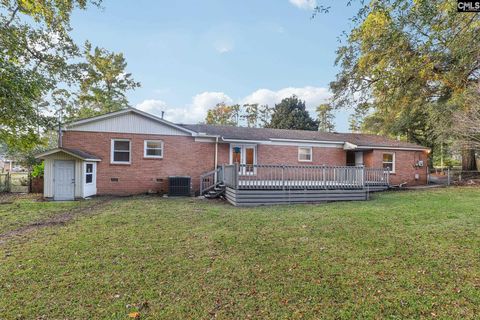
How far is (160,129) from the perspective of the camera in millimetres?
13609

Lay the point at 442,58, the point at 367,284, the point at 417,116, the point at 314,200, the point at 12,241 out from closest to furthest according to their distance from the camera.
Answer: the point at 367,284 < the point at 442,58 < the point at 12,241 < the point at 314,200 < the point at 417,116

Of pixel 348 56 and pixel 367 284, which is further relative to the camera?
pixel 348 56

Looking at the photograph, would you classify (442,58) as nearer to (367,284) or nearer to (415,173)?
(367,284)

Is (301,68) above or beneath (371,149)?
above

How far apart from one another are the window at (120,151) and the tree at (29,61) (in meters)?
3.71

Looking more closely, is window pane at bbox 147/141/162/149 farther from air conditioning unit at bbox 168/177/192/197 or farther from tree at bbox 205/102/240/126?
tree at bbox 205/102/240/126

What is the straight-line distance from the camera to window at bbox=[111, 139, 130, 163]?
13.2 metres

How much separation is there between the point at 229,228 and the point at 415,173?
16213 mm

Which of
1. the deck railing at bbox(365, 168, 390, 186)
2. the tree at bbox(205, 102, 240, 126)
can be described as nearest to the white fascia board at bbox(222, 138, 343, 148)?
the deck railing at bbox(365, 168, 390, 186)

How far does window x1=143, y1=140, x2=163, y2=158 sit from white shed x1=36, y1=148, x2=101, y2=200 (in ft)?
8.65

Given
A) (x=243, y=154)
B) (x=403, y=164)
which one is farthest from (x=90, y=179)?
(x=403, y=164)

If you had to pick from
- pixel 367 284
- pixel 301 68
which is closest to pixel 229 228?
pixel 367 284

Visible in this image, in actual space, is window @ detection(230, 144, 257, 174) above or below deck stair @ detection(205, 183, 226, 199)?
above

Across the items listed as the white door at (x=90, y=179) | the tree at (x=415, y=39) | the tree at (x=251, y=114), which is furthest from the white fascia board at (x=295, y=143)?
the tree at (x=251, y=114)
